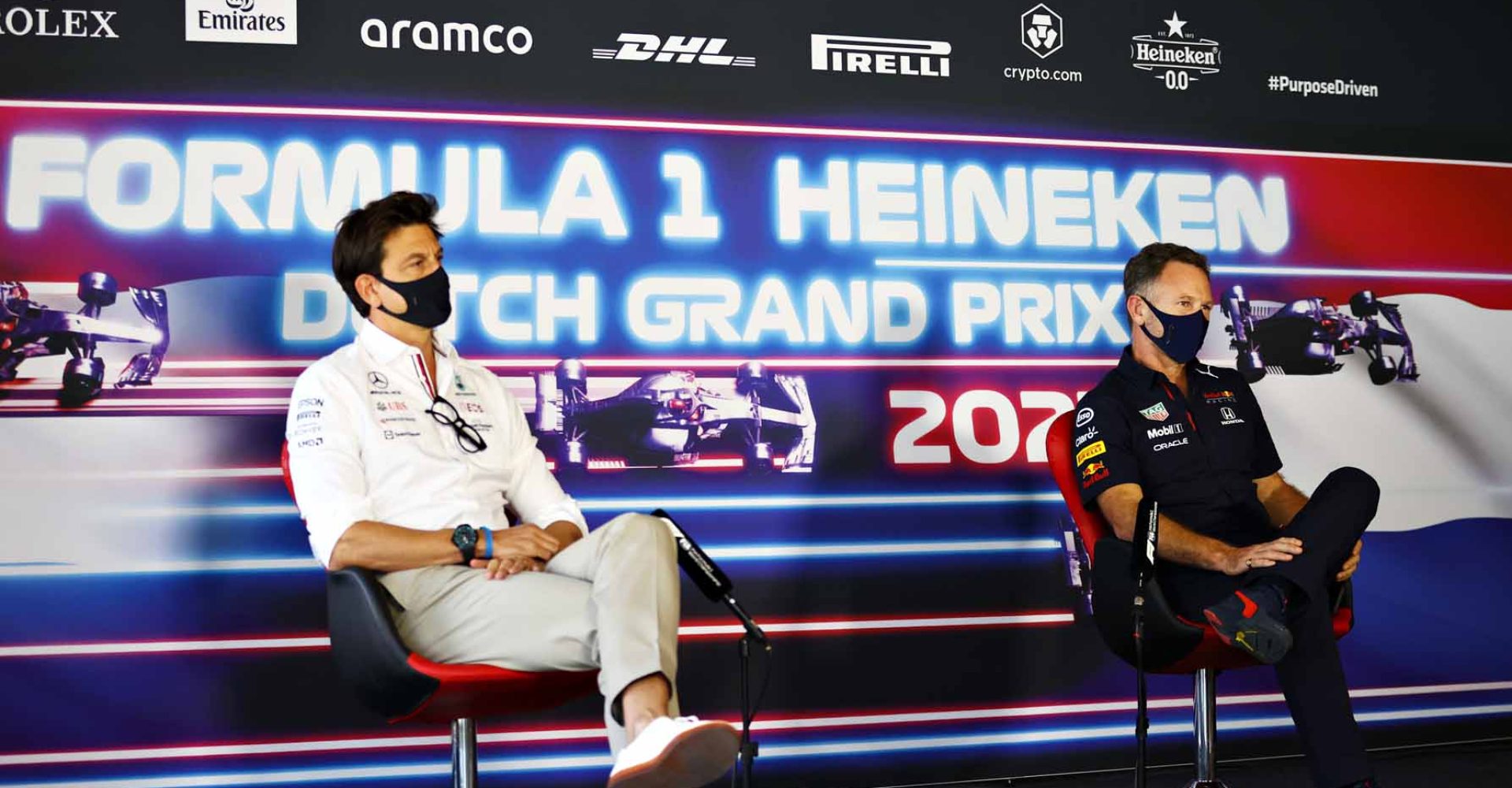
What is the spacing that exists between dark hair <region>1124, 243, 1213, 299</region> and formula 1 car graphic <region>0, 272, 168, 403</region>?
2.54 m

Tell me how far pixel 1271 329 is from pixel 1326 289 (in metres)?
0.25

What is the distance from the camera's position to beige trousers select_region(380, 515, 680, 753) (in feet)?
6.95

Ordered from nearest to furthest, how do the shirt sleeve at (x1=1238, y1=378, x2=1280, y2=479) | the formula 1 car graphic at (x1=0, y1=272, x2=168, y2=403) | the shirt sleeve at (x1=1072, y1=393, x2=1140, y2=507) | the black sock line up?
the black sock < the shirt sleeve at (x1=1072, y1=393, x2=1140, y2=507) < the shirt sleeve at (x1=1238, y1=378, x2=1280, y2=479) < the formula 1 car graphic at (x1=0, y1=272, x2=168, y2=403)

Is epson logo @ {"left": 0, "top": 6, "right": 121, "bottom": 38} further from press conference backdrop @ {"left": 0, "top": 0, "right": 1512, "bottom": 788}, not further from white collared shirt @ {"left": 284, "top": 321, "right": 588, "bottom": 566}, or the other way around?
white collared shirt @ {"left": 284, "top": 321, "right": 588, "bottom": 566}

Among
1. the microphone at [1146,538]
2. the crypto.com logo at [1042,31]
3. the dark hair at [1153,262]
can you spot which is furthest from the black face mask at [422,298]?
the crypto.com logo at [1042,31]

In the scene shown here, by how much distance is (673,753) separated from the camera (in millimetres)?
1932

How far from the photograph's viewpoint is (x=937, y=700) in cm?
351

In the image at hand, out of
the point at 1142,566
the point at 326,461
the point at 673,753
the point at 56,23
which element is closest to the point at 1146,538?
the point at 1142,566

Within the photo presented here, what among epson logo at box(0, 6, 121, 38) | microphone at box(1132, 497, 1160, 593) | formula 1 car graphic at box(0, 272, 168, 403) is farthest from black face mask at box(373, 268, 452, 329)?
microphone at box(1132, 497, 1160, 593)

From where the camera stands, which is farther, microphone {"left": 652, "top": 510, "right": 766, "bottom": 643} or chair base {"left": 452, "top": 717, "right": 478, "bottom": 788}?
chair base {"left": 452, "top": 717, "right": 478, "bottom": 788}

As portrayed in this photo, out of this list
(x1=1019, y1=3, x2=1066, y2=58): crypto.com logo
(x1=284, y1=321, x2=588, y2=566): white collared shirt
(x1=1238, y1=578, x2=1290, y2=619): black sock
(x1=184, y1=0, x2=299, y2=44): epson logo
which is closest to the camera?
(x1=284, y1=321, x2=588, y2=566): white collared shirt

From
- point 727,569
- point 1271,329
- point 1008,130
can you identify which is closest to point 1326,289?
point 1271,329

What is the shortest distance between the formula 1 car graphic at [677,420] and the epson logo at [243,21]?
1202mm

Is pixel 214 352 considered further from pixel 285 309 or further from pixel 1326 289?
pixel 1326 289
